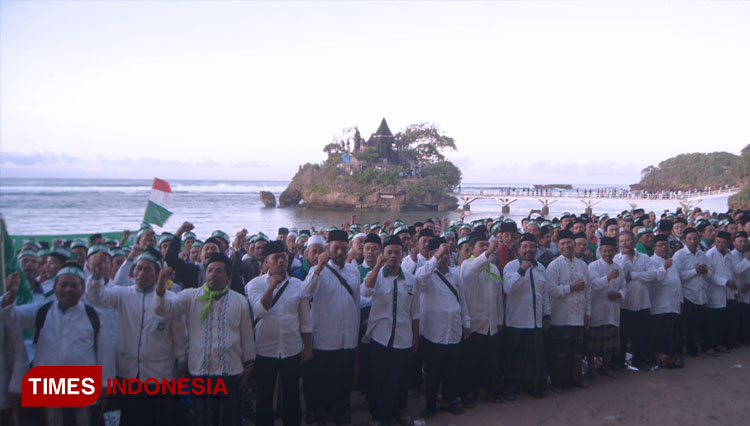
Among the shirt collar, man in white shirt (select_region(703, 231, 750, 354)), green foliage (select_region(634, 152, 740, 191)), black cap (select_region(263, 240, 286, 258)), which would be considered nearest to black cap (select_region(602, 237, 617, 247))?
man in white shirt (select_region(703, 231, 750, 354))

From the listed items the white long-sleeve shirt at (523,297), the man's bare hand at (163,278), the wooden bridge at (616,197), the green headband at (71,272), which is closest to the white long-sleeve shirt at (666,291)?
the white long-sleeve shirt at (523,297)

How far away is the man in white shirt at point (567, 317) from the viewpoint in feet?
17.6

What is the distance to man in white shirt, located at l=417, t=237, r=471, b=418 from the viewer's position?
4629 mm

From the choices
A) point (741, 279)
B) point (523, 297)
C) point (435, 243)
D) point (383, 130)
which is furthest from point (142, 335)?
point (383, 130)

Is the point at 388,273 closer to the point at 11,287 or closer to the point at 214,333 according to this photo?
the point at 214,333

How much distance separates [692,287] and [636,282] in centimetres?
120

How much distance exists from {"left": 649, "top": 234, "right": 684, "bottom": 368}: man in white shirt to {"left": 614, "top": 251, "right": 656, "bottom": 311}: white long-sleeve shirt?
0.52 ft

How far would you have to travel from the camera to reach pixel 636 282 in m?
6.03

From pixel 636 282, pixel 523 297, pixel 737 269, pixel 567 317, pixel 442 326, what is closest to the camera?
pixel 442 326

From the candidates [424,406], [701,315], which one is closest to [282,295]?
[424,406]

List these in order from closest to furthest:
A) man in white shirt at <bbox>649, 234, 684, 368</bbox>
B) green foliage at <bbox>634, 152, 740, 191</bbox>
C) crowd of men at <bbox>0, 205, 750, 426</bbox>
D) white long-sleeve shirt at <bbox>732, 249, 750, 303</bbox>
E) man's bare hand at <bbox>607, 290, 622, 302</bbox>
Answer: crowd of men at <bbox>0, 205, 750, 426</bbox>, man's bare hand at <bbox>607, 290, 622, 302</bbox>, man in white shirt at <bbox>649, 234, 684, 368</bbox>, white long-sleeve shirt at <bbox>732, 249, 750, 303</bbox>, green foliage at <bbox>634, 152, 740, 191</bbox>

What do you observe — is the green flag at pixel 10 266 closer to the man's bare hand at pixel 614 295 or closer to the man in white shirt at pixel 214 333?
the man in white shirt at pixel 214 333

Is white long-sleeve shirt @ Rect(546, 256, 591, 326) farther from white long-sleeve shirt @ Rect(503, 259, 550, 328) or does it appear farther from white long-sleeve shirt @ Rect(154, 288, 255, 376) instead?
white long-sleeve shirt @ Rect(154, 288, 255, 376)

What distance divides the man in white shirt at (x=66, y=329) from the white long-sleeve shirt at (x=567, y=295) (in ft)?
15.1
